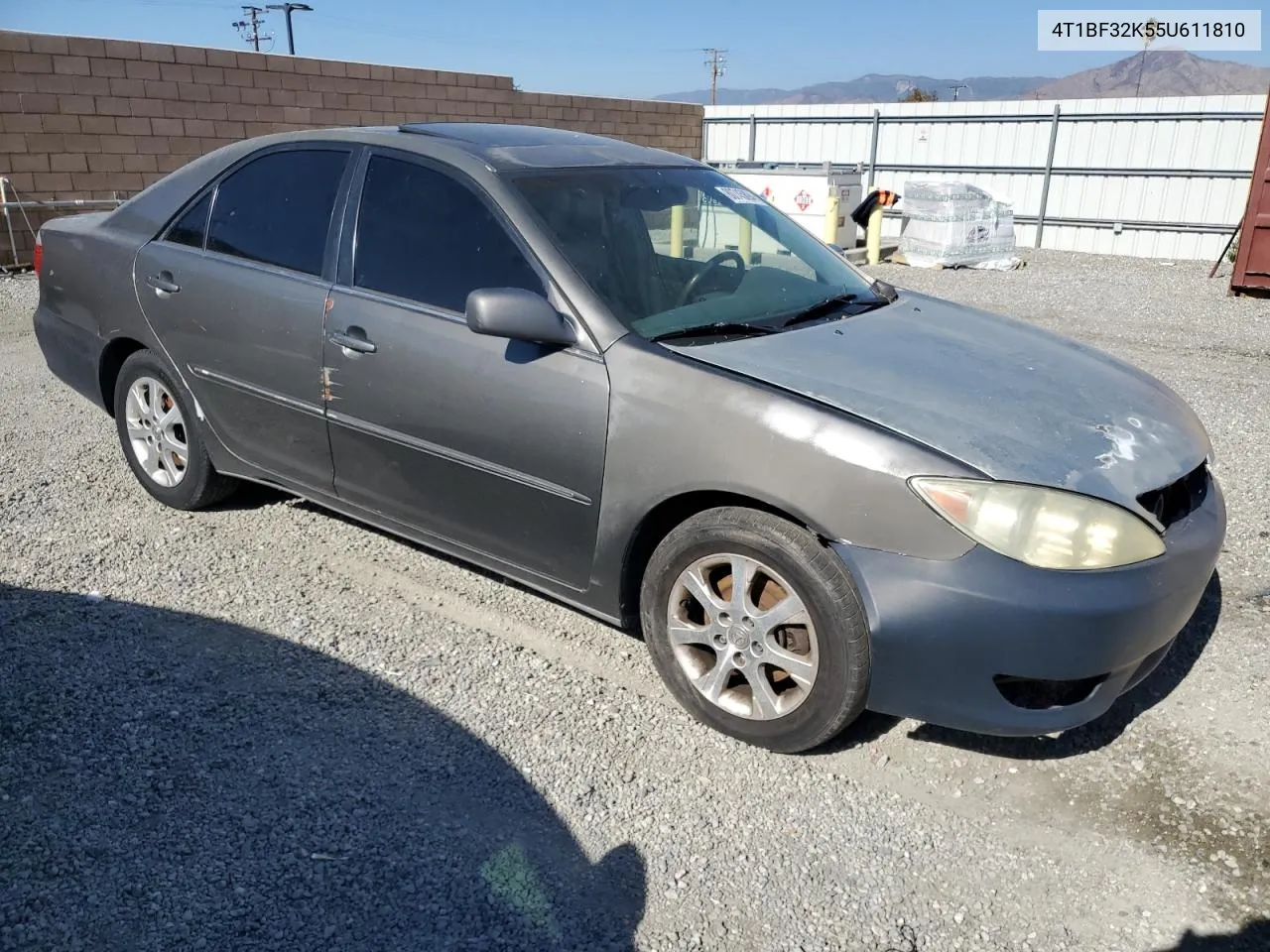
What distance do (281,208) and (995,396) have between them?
9.25 ft

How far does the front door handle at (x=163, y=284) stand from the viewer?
4215mm

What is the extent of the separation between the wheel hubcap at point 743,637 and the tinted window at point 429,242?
1.09 meters

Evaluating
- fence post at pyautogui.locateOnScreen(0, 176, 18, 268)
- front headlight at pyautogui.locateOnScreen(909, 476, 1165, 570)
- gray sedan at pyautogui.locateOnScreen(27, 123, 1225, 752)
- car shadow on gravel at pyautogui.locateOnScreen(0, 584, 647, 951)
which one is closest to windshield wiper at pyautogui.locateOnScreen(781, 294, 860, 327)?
gray sedan at pyautogui.locateOnScreen(27, 123, 1225, 752)

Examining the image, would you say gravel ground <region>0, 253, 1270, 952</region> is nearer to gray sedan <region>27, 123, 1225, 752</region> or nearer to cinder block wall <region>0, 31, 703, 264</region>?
gray sedan <region>27, 123, 1225, 752</region>

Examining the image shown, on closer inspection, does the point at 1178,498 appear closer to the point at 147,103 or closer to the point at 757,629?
the point at 757,629

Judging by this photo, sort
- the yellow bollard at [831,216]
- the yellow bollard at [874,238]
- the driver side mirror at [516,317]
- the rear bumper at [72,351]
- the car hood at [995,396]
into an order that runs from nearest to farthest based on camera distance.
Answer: the car hood at [995,396] → the driver side mirror at [516,317] → the rear bumper at [72,351] → the yellow bollard at [831,216] → the yellow bollard at [874,238]

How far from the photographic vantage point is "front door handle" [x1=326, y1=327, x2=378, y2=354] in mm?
3518

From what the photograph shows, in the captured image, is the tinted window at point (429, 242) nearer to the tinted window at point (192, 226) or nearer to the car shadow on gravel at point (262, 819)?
the tinted window at point (192, 226)

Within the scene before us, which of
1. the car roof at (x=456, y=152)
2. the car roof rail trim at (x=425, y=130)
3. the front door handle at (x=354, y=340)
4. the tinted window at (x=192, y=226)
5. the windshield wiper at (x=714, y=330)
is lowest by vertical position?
the front door handle at (x=354, y=340)

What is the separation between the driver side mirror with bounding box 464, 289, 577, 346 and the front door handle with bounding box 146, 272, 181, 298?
6.09 ft

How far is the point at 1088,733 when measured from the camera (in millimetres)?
3104

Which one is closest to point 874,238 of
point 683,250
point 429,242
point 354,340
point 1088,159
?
point 1088,159

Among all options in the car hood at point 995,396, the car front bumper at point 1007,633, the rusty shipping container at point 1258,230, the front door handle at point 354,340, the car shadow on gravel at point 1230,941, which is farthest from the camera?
the rusty shipping container at point 1258,230

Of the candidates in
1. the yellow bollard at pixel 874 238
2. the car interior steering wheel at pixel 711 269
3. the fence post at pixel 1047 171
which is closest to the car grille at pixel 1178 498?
the car interior steering wheel at pixel 711 269
